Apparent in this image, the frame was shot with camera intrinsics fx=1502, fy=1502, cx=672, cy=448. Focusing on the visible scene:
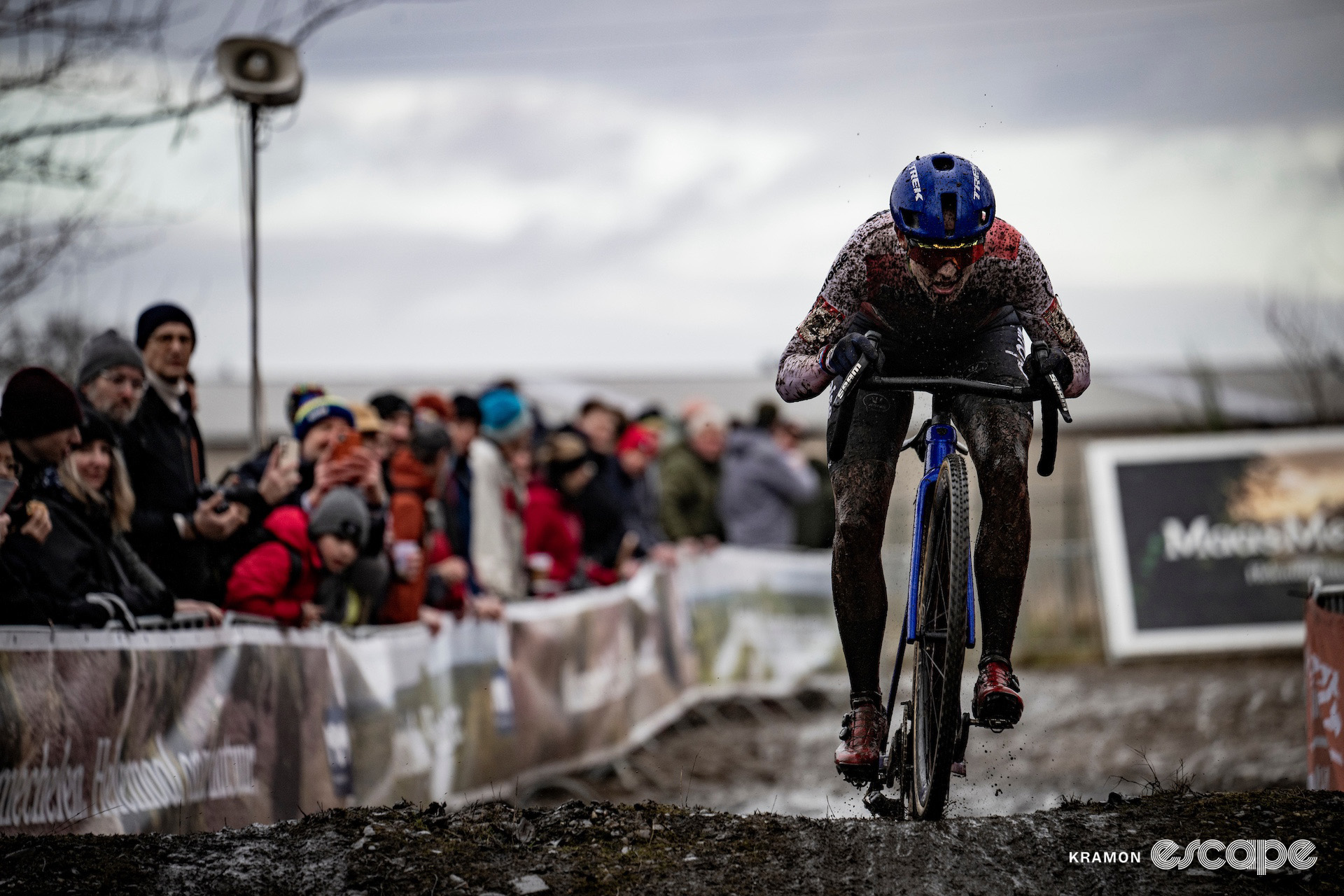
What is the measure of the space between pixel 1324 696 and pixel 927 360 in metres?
2.92

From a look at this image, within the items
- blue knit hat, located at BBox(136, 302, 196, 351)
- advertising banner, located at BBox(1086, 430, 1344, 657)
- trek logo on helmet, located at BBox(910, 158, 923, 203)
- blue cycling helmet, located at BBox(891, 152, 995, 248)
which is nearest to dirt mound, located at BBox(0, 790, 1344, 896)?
blue cycling helmet, located at BBox(891, 152, 995, 248)

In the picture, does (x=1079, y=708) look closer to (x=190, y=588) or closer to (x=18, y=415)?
(x=190, y=588)

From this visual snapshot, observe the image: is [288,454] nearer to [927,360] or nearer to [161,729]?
[161,729]

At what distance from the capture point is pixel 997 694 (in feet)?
18.2

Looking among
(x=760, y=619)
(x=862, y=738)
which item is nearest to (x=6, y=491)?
(x=862, y=738)

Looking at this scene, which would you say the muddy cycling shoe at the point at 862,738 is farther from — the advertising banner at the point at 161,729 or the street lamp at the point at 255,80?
the street lamp at the point at 255,80

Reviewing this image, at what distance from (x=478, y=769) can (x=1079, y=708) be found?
7406 mm

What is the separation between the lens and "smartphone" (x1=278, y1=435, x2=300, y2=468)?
311 inches

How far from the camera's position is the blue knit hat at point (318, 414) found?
331 inches

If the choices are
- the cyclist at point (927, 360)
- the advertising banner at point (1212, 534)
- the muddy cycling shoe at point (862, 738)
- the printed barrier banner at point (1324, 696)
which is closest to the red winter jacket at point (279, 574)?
the cyclist at point (927, 360)

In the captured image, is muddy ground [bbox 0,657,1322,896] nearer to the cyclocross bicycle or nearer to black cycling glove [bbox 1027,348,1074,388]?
the cyclocross bicycle

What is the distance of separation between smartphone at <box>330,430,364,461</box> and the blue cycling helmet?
3741 millimetres

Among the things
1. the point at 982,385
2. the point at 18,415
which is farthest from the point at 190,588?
the point at 982,385

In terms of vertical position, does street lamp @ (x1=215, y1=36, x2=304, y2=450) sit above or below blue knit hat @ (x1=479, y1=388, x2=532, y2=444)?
above
